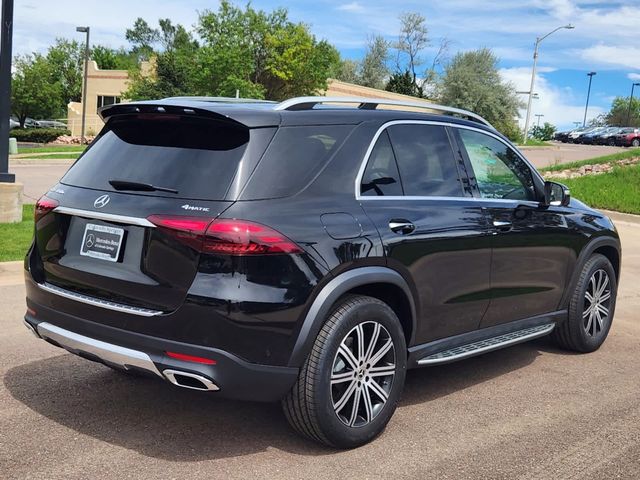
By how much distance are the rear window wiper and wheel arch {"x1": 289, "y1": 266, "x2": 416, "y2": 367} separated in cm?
92

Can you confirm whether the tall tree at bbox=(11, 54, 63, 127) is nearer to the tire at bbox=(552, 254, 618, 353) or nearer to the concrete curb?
the concrete curb

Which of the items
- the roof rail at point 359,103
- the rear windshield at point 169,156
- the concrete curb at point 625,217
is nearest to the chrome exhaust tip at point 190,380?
the rear windshield at point 169,156

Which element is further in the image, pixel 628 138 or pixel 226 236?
pixel 628 138

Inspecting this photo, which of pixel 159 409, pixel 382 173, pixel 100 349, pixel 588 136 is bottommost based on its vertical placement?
pixel 159 409

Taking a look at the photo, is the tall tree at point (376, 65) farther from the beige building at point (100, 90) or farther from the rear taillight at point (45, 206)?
the rear taillight at point (45, 206)

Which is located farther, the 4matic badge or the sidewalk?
the sidewalk

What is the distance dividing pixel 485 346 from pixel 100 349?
2.49m

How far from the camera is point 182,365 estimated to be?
11.3 feet

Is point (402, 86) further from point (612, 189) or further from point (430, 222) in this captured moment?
point (430, 222)

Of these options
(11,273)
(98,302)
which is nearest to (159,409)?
(98,302)

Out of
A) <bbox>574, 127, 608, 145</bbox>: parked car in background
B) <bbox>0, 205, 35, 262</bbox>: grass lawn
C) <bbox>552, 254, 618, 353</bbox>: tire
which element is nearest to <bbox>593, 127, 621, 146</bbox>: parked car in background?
<bbox>574, 127, 608, 145</bbox>: parked car in background

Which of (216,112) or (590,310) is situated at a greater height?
(216,112)

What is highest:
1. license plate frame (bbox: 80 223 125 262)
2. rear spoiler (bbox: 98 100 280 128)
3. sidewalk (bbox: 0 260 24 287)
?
rear spoiler (bbox: 98 100 280 128)

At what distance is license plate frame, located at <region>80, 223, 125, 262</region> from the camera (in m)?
3.69
